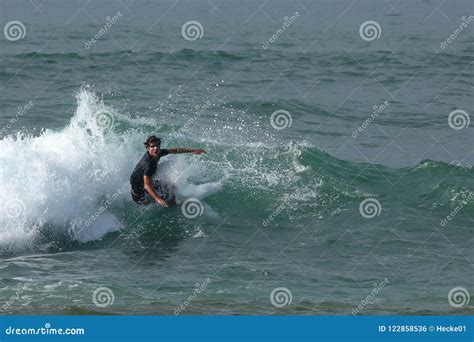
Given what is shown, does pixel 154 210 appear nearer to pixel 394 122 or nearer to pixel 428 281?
pixel 428 281

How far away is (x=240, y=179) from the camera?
18844 millimetres

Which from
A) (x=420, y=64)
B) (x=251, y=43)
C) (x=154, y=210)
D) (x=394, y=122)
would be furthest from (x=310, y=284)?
(x=251, y=43)

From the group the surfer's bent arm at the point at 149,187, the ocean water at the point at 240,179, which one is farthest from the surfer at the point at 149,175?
the ocean water at the point at 240,179

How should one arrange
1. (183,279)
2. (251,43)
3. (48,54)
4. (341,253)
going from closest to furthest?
(183,279), (341,253), (48,54), (251,43)

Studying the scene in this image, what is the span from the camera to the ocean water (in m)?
13.8

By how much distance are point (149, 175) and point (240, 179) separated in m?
3.39

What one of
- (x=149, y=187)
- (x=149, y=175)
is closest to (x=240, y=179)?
(x=149, y=175)

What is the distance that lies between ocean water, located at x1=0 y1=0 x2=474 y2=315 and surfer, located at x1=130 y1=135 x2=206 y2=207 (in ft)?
1.79

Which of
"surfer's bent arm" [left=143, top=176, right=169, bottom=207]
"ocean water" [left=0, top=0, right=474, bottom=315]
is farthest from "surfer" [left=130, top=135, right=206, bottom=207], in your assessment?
"ocean water" [left=0, top=0, right=474, bottom=315]

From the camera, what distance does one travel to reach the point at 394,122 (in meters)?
24.2

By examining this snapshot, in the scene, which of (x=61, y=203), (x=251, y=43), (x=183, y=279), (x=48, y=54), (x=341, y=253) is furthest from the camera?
(x=251, y=43)

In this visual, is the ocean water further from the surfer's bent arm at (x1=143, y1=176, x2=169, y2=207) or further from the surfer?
the surfer's bent arm at (x1=143, y1=176, x2=169, y2=207)

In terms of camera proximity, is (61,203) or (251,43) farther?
(251,43)

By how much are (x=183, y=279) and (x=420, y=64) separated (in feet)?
63.6
